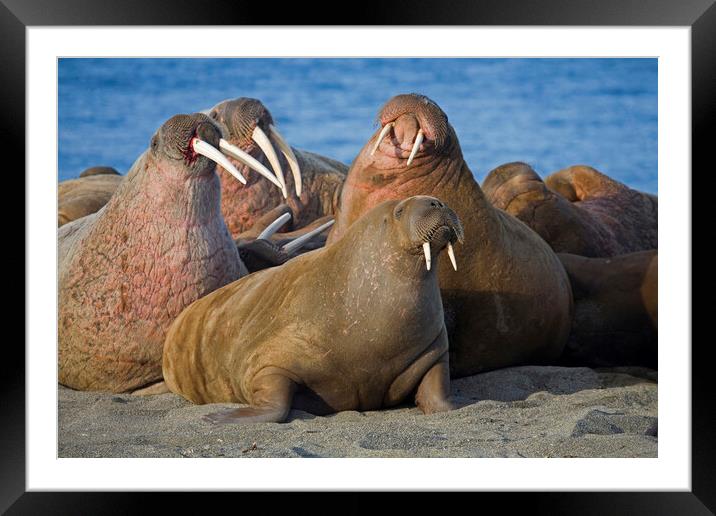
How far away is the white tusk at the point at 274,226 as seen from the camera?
9.71 meters

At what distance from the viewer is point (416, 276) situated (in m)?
7.26

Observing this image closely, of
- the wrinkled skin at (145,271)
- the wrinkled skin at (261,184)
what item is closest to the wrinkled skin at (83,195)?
the wrinkled skin at (261,184)

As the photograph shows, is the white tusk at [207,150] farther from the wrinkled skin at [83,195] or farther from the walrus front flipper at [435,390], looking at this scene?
the wrinkled skin at [83,195]

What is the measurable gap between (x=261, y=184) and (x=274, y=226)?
2.96 ft

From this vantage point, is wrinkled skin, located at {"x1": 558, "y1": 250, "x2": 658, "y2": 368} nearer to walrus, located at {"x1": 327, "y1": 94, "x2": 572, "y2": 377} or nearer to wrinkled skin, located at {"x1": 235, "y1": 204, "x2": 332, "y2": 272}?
walrus, located at {"x1": 327, "y1": 94, "x2": 572, "y2": 377}

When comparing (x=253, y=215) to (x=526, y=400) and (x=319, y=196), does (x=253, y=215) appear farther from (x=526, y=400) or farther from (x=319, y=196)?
(x=526, y=400)

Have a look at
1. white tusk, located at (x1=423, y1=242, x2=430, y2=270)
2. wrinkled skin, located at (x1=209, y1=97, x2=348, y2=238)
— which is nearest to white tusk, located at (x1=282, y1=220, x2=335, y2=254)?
wrinkled skin, located at (x1=209, y1=97, x2=348, y2=238)

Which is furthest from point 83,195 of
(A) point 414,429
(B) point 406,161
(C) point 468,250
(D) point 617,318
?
(A) point 414,429

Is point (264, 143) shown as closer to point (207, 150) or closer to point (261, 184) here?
point (207, 150)

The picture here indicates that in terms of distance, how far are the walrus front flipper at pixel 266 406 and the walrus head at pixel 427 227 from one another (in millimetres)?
923

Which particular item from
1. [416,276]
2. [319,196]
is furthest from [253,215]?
[416,276]

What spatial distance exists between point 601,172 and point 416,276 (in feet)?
14.2

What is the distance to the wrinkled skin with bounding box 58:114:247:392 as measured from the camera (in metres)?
8.23
